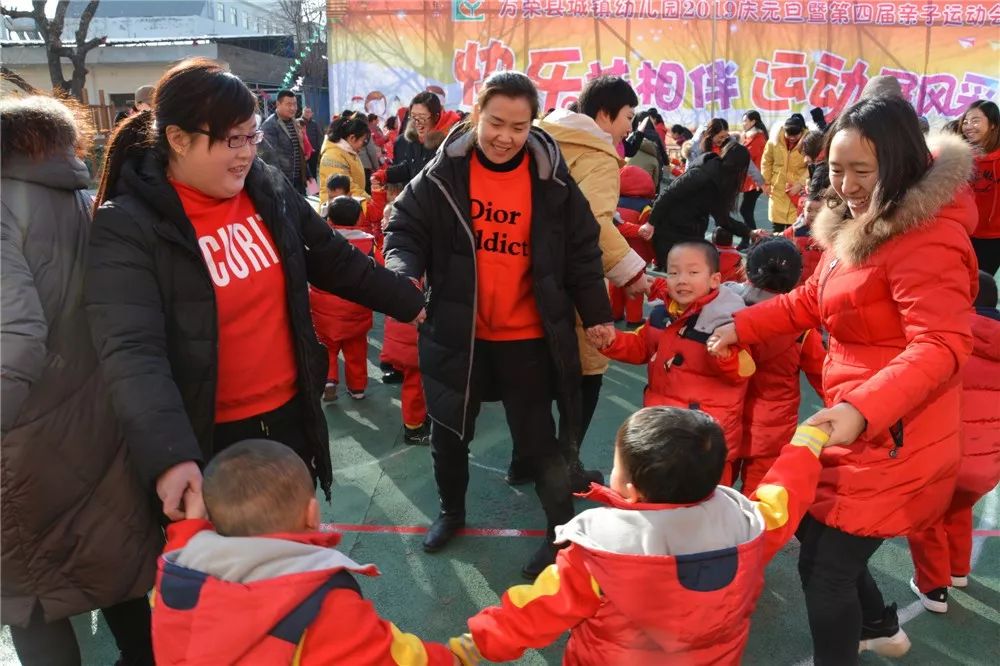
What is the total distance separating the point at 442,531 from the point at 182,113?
2.07m

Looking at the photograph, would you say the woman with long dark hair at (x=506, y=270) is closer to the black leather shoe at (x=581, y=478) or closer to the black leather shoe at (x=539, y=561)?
the black leather shoe at (x=539, y=561)

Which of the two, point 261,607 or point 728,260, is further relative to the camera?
point 728,260

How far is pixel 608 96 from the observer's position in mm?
3453

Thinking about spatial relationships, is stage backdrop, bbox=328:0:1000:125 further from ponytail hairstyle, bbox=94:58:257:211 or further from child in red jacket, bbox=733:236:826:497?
ponytail hairstyle, bbox=94:58:257:211

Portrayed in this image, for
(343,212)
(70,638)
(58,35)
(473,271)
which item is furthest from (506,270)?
(58,35)

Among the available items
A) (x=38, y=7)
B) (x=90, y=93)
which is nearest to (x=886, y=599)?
(x=38, y=7)

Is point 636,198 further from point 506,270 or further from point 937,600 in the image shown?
point 937,600

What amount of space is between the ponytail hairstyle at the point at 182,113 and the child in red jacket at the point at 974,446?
97.7 inches

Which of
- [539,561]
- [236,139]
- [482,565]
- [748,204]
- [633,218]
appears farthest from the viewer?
[748,204]

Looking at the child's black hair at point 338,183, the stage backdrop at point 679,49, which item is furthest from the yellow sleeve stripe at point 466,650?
the stage backdrop at point 679,49

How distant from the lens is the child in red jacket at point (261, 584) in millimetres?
1342

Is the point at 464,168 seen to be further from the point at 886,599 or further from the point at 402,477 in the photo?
the point at 886,599

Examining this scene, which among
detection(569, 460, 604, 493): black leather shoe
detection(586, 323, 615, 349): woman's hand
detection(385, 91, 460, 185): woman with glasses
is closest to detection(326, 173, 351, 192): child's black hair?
detection(385, 91, 460, 185): woman with glasses

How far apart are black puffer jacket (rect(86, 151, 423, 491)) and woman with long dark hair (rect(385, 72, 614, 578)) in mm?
694
